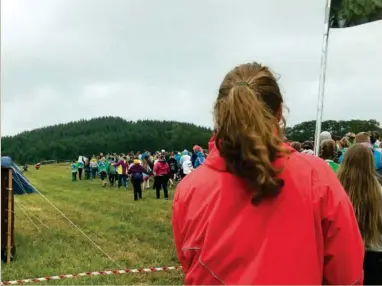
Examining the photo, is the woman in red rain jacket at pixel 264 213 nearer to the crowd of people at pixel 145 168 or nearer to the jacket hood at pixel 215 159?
the jacket hood at pixel 215 159

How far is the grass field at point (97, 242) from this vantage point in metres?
7.89

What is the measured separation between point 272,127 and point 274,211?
0.26 m

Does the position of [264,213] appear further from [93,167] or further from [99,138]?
[99,138]

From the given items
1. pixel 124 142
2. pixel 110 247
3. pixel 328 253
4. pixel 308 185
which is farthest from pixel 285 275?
pixel 124 142

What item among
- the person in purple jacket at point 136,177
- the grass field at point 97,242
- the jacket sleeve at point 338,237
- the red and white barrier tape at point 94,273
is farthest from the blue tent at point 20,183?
the jacket sleeve at point 338,237

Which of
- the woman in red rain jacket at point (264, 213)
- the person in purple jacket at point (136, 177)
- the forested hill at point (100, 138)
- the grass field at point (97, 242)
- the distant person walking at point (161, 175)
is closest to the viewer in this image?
the woman in red rain jacket at point (264, 213)

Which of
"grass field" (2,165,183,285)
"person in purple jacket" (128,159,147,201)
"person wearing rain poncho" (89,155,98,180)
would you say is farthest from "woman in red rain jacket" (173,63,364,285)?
"person wearing rain poncho" (89,155,98,180)

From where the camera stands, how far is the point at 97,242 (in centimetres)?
1059

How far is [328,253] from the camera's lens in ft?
5.68

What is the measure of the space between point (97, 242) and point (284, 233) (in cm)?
927

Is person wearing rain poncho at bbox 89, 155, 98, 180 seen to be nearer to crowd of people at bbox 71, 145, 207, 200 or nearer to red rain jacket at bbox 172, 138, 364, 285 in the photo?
crowd of people at bbox 71, 145, 207, 200

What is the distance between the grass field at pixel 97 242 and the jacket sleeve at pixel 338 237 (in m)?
5.63

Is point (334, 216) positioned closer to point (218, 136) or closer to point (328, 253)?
point (328, 253)

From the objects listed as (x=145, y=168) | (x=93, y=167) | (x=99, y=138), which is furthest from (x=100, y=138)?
(x=145, y=168)
